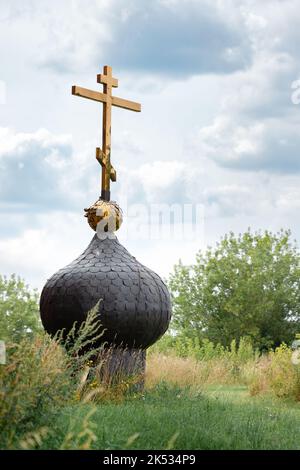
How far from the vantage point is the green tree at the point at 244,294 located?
21922 mm

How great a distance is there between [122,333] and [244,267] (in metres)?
13.1

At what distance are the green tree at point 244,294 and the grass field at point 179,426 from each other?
12601 millimetres

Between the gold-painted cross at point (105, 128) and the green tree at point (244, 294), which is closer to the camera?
the gold-painted cross at point (105, 128)

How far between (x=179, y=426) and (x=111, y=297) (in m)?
3.23

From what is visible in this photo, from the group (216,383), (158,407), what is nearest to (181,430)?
(158,407)

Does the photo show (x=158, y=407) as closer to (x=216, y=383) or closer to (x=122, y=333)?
(x=122, y=333)

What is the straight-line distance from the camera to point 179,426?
6520mm

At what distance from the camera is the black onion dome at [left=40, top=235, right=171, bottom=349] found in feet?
31.4

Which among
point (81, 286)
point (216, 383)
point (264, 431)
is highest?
point (81, 286)

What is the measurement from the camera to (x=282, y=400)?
10.8 metres

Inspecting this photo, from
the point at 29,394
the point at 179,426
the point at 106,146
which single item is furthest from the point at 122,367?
the point at 29,394

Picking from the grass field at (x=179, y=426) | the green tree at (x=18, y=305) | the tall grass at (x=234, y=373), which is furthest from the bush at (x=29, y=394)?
the green tree at (x=18, y=305)

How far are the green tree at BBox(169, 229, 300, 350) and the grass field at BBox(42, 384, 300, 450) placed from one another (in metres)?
12.6

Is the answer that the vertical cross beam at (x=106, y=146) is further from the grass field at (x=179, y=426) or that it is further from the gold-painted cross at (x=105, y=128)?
Answer: the grass field at (x=179, y=426)
